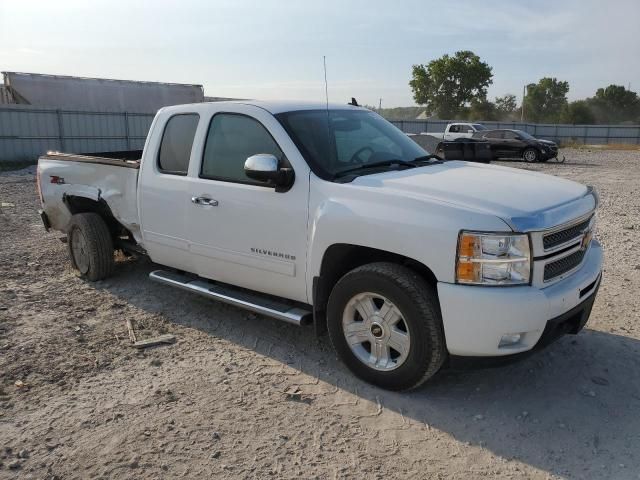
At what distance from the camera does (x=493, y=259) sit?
3104mm

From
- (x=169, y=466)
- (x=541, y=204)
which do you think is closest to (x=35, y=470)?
(x=169, y=466)

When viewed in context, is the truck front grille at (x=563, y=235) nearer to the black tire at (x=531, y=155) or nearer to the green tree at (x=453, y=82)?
the black tire at (x=531, y=155)

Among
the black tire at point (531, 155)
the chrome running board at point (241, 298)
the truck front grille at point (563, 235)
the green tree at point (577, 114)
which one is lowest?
the chrome running board at point (241, 298)

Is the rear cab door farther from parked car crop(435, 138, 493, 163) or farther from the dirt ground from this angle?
parked car crop(435, 138, 493, 163)

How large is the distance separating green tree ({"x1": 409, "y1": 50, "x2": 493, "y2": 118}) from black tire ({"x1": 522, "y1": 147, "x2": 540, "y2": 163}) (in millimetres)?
45431

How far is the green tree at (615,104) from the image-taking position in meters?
83.6

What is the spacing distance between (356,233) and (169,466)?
1715 millimetres

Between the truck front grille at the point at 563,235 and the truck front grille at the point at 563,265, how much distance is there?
0.37 feet

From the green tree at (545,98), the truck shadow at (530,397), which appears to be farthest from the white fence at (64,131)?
the green tree at (545,98)

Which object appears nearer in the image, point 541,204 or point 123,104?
point 541,204

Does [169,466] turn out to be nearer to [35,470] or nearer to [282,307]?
[35,470]

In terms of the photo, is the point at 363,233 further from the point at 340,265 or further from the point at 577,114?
the point at 577,114

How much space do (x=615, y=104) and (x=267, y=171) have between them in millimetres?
94943

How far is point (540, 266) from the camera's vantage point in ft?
10.5
